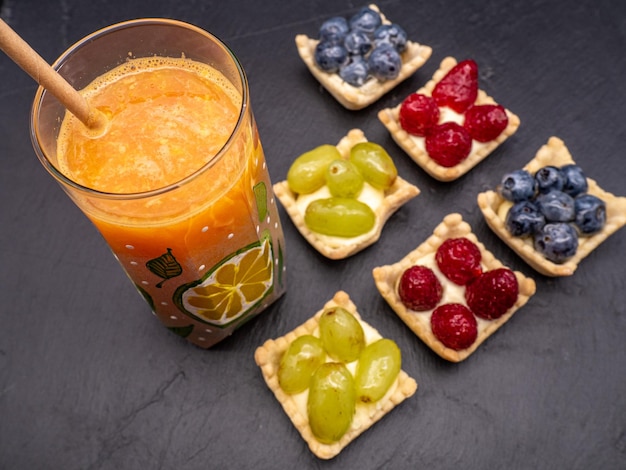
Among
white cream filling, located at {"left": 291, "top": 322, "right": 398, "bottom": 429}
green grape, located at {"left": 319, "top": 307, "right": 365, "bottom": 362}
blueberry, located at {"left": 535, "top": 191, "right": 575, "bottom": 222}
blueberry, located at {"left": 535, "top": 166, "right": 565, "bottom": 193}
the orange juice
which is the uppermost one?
the orange juice

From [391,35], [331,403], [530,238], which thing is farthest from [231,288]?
[391,35]

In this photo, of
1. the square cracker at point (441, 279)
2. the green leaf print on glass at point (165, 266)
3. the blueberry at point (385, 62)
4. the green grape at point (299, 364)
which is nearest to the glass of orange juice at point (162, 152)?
the green leaf print on glass at point (165, 266)

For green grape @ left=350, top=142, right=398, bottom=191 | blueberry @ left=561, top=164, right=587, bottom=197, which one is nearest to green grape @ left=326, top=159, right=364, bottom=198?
green grape @ left=350, top=142, right=398, bottom=191

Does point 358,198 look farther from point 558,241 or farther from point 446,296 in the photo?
point 558,241

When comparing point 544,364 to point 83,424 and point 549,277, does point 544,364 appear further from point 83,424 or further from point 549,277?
point 83,424

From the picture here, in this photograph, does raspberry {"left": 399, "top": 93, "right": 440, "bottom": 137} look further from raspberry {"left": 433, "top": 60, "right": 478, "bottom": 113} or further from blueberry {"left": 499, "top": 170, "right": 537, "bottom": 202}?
blueberry {"left": 499, "top": 170, "right": 537, "bottom": 202}

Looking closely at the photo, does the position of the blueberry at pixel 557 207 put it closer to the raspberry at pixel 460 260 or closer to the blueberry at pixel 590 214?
the blueberry at pixel 590 214
